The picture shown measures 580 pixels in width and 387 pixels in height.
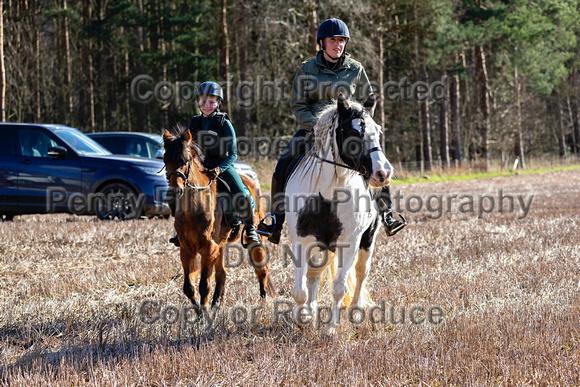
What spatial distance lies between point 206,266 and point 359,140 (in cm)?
212

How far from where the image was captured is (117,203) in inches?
515

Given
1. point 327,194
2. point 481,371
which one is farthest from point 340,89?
point 481,371

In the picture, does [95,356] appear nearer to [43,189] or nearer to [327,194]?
[327,194]

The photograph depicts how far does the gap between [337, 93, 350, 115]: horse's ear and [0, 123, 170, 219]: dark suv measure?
8.94 m

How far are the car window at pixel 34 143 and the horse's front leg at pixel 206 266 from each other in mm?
8734

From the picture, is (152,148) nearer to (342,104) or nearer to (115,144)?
(115,144)

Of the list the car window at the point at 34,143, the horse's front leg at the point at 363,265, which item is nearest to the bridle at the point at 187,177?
the horse's front leg at the point at 363,265

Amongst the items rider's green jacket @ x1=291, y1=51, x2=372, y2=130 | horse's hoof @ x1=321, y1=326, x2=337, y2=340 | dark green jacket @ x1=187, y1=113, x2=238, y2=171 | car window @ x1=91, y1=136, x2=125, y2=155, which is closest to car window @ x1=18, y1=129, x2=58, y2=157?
car window @ x1=91, y1=136, x2=125, y2=155

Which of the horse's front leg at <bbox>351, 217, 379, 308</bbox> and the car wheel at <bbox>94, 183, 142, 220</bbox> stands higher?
the car wheel at <bbox>94, 183, 142, 220</bbox>

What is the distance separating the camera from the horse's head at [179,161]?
5.30 m

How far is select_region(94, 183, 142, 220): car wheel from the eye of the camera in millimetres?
12977

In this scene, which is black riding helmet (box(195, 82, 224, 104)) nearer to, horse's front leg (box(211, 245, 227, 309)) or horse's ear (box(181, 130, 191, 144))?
horse's ear (box(181, 130, 191, 144))

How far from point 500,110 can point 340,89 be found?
157 ft

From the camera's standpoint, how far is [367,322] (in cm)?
495
